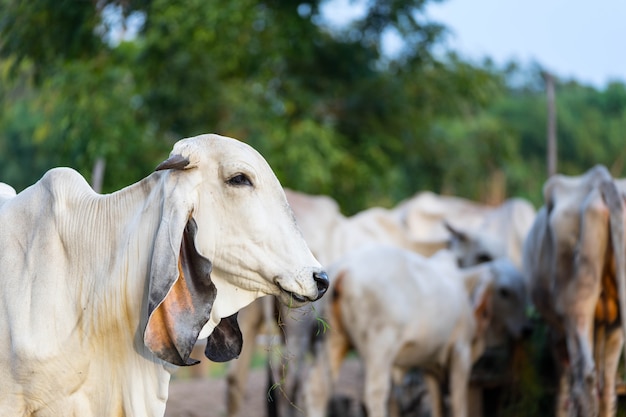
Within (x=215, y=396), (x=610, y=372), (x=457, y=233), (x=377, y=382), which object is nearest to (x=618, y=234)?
(x=610, y=372)

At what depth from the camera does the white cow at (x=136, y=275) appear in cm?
302

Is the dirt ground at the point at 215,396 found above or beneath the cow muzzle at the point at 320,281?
beneath

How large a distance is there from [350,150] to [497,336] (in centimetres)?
632

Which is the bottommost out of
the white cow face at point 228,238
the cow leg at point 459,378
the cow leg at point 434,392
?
the cow leg at point 434,392

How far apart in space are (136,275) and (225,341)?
1.41ft

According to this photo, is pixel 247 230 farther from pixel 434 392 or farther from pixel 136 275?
pixel 434 392

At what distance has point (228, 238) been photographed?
319cm

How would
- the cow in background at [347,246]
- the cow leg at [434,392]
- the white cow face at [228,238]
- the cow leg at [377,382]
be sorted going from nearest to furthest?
the white cow face at [228,238]
the cow leg at [377,382]
the cow in background at [347,246]
the cow leg at [434,392]

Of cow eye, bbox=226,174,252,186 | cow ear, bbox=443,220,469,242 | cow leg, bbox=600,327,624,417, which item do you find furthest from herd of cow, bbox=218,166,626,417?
cow eye, bbox=226,174,252,186

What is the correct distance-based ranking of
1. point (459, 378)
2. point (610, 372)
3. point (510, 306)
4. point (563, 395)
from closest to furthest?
point (610, 372), point (563, 395), point (459, 378), point (510, 306)

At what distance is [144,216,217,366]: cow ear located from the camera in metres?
2.98

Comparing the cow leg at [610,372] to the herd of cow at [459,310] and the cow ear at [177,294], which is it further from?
the cow ear at [177,294]

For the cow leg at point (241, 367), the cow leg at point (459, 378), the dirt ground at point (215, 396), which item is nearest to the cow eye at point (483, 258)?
the dirt ground at point (215, 396)

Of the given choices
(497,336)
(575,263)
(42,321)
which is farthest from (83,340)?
(497,336)
